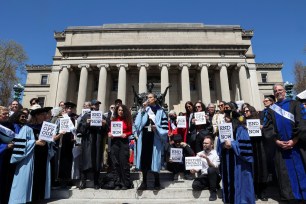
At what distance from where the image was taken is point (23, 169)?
15.7 feet

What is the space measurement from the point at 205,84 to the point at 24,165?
31.3 m

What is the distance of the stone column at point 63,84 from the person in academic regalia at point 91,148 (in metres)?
29.5

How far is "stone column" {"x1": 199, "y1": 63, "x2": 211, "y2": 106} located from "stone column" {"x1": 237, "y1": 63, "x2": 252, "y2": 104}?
5360 mm

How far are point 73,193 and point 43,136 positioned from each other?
1.83 metres

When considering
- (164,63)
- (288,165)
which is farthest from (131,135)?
(164,63)

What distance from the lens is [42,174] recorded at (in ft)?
17.2

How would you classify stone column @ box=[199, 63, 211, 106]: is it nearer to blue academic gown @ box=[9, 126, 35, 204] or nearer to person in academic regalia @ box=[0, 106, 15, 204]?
blue academic gown @ box=[9, 126, 35, 204]

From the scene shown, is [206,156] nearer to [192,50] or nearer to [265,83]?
[192,50]

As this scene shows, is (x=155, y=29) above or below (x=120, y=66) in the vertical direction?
above

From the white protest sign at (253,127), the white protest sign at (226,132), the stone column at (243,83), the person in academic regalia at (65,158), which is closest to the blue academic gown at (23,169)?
the person in academic regalia at (65,158)

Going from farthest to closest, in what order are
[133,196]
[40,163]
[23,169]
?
1. [133,196]
2. [40,163]
3. [23,169]

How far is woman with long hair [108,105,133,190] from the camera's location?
6035mm

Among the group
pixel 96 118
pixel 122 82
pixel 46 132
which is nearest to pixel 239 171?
pixel 96 118

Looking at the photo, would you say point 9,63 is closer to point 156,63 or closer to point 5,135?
point 156,63
